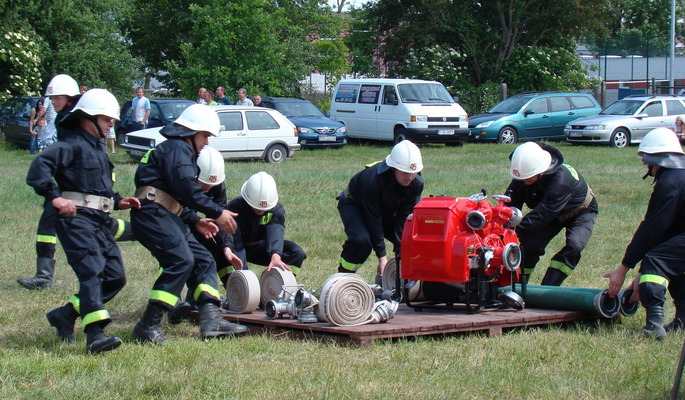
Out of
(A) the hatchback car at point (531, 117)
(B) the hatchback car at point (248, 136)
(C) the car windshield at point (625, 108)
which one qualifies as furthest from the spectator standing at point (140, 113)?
(C) the car windshield at point (625, 108)

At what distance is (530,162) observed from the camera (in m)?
7.30

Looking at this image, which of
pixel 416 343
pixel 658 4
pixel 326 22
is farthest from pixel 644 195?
pixel 658 4

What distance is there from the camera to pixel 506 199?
698 cm

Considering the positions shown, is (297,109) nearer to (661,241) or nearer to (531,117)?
(531,117)

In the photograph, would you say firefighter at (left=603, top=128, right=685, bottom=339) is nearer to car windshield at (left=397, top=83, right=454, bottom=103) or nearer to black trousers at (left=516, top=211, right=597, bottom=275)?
black trousers at (left=516, top=211, right=597, bottom=275)

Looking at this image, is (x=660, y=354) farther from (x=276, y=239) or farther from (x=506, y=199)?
(x=276, y=239)

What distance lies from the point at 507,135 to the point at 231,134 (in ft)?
29.1

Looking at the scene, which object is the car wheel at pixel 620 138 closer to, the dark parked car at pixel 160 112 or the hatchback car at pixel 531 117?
the hatchback car at pixel 531 117

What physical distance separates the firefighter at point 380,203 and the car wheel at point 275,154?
12.8m

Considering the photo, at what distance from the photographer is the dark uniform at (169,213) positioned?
603cm

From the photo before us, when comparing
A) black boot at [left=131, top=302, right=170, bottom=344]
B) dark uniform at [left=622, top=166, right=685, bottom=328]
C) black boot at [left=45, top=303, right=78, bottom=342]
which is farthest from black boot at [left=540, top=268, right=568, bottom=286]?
black boot at [left=45, top=303, right=78, bottom=342]

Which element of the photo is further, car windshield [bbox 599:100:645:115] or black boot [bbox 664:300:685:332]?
car windshield [bbox 599:100:645:115]

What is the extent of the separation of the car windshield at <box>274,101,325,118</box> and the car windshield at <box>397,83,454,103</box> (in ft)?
8.15

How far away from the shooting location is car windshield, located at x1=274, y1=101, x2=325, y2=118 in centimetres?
2480
